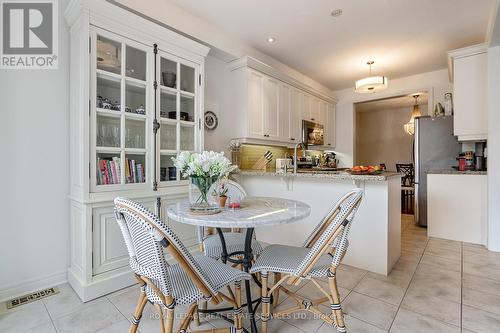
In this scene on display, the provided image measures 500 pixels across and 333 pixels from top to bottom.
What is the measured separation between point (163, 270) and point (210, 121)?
2.57 m

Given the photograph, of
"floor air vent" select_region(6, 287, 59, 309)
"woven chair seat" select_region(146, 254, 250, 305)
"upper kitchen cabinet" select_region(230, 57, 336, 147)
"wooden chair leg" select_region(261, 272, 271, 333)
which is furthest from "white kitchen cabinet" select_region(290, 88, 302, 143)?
"floor air vent" select_region(6, 287, 59, 309)

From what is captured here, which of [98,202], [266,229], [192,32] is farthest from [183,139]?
[266,229]

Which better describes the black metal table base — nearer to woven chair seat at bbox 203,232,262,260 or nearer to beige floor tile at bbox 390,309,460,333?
woven chair seat at bbox 203,232,262,260

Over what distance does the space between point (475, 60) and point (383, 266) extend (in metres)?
3.07

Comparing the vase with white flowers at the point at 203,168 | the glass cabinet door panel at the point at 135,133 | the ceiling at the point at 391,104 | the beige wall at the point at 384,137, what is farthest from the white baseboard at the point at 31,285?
the beige wall at the point at 384,137

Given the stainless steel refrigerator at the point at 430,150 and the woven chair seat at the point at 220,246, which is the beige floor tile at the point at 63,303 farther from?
the stainless steel refrigerator at the point at 430,150

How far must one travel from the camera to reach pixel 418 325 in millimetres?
1693

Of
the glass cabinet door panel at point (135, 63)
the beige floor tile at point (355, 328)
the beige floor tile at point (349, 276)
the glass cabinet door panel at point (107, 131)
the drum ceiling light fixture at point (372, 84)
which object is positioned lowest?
the beige floor tile at point (355, 328)

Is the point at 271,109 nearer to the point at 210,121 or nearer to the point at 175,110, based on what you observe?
the point at 210,121

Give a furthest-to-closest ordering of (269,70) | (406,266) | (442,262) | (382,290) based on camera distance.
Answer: (269,70)
(442,262)
(406,266)
(382,290)

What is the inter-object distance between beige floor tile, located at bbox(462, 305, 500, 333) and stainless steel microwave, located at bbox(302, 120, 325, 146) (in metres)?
3.25

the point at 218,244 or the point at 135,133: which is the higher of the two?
the point at 135,133

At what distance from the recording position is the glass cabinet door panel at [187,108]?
2.80 metres

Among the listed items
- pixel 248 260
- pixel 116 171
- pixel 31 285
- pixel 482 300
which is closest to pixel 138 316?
pixel 248 260
